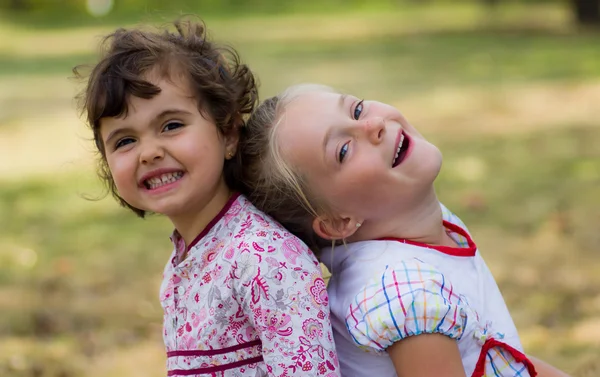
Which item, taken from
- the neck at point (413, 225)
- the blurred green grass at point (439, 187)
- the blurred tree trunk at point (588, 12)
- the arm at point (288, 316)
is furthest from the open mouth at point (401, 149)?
the blurred tree trunk at point (588, 12)

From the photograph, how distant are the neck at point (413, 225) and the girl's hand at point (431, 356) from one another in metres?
0.31

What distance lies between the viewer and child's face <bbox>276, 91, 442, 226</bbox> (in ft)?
7.34

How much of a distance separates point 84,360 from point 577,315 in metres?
2.13

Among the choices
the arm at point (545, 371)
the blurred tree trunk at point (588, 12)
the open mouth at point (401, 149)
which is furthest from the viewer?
the blurred tree trunk at point (588, 12)

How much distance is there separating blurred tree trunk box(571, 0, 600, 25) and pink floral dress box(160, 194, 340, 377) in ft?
41.1

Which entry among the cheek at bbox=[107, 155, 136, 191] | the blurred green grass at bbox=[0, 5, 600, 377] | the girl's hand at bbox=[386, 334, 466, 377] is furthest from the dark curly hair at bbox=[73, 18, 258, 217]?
the blurred green grass at bbox=[0, 5, 600, 377]

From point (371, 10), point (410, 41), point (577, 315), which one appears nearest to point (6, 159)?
point (577, 315)

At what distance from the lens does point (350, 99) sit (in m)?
2.36

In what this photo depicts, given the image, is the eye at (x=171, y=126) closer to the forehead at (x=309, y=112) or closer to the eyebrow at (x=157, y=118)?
the eyebrow at (x=157, y=118)

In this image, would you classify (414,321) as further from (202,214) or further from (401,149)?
(202,214)

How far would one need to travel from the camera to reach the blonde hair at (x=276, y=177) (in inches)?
90.0

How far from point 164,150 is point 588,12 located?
42.1 feet

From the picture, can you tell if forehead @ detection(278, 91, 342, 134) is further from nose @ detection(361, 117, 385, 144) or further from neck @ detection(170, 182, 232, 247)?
neck @ detection(170, 182, 232, 247)

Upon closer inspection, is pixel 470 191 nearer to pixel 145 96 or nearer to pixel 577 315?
pixel 577 315
